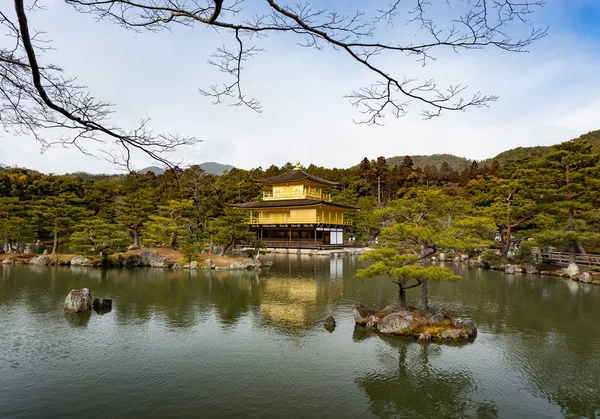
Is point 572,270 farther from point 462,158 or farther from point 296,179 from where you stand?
point 462,158

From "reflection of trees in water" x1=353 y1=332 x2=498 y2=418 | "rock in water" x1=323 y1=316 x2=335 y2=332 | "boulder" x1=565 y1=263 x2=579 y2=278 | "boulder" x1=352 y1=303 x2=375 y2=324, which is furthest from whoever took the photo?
"boulder" x1=565 y1=263 x2=579 y2=278

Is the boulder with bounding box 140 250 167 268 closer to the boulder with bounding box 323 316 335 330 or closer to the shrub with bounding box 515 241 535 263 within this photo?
the boulder with bounding box 323 316 335 330

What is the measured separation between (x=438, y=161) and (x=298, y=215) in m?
71.4

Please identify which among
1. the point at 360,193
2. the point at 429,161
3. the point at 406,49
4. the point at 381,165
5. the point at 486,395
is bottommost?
the point at 486,395

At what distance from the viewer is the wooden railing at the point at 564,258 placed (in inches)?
690

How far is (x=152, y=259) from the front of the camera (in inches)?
811

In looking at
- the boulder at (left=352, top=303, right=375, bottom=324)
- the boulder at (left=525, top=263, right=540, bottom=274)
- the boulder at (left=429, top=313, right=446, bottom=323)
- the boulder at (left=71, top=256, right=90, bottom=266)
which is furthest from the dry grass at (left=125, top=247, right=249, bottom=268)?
the boulder at (left=525, top=263, right=540, bottom=274)

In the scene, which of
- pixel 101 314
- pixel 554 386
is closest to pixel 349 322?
pixel 554 386

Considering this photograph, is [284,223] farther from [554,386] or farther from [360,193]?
[554,386]

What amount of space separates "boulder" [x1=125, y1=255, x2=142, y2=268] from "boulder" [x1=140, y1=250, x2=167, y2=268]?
0.16 meters

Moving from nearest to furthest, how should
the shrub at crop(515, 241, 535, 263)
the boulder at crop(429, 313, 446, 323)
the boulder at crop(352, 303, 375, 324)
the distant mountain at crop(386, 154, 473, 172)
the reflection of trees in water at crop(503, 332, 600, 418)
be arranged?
the reflection of trees in water at crop(503, 332, 600, 418), the boulder at crop(429, 313, 446, 323), the boulder at crop(352, 303, 375, 324), the shrub at crop(515, 241, 535, 263), the distant mountain at crop(386, 154, 473, 172)

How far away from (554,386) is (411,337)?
2775mm

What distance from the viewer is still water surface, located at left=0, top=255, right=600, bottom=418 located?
214 inches

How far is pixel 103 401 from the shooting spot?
5.45 m
